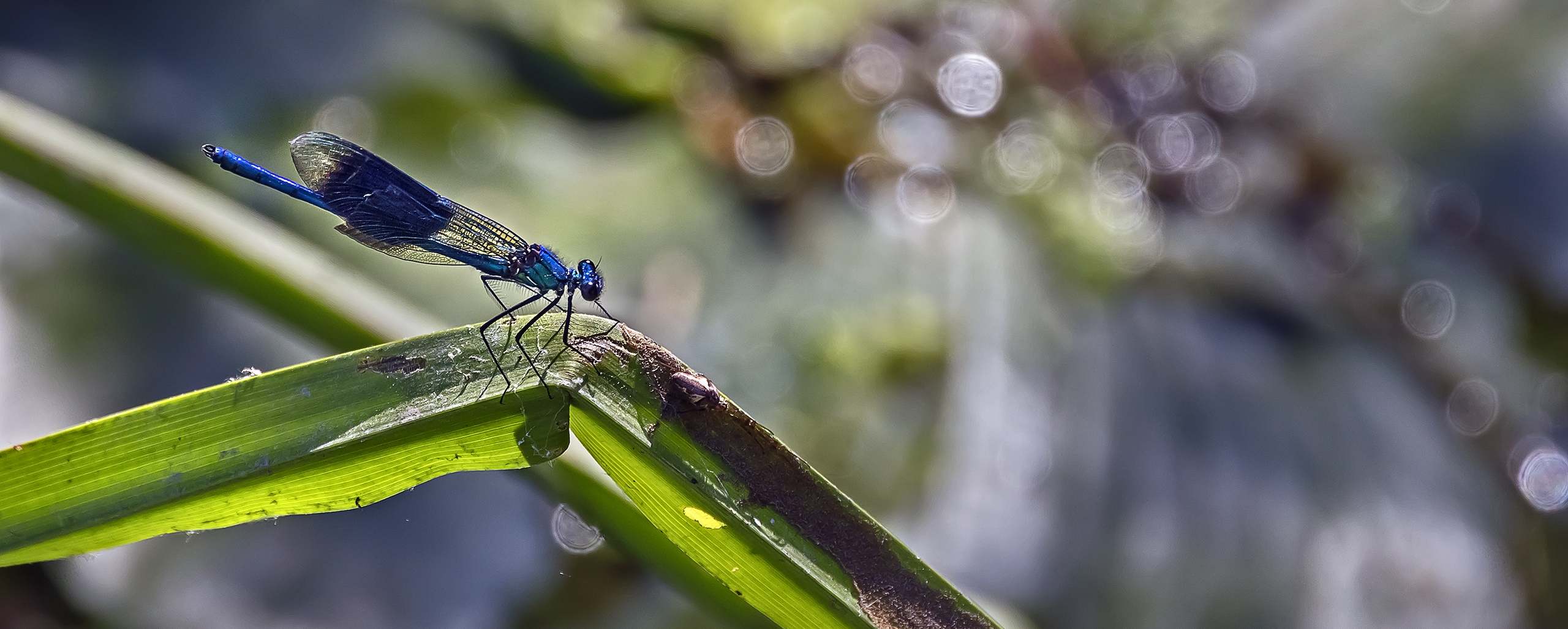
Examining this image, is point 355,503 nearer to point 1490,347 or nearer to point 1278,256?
point 1278,256

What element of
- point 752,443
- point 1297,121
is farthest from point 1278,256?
point 752,443

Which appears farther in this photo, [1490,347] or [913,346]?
[1490,347]

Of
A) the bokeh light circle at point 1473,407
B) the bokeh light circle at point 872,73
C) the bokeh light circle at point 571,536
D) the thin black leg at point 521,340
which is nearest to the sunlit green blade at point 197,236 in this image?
the thin black leg at point 521,340

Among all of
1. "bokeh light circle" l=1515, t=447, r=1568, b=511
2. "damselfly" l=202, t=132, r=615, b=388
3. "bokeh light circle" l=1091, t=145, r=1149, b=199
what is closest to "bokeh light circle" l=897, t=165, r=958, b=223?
"bokeh light circle" l=1091, t=145, r=1149, b=199

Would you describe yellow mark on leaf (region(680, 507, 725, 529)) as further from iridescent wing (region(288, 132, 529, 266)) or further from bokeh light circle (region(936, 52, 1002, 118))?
bokeh light circle (region(936, 52, 1002, 118))

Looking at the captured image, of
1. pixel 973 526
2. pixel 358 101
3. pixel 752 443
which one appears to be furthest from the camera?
pixel 358 101

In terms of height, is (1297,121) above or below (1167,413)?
above


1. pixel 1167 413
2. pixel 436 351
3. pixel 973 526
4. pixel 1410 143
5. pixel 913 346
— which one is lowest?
pixel 436 351
